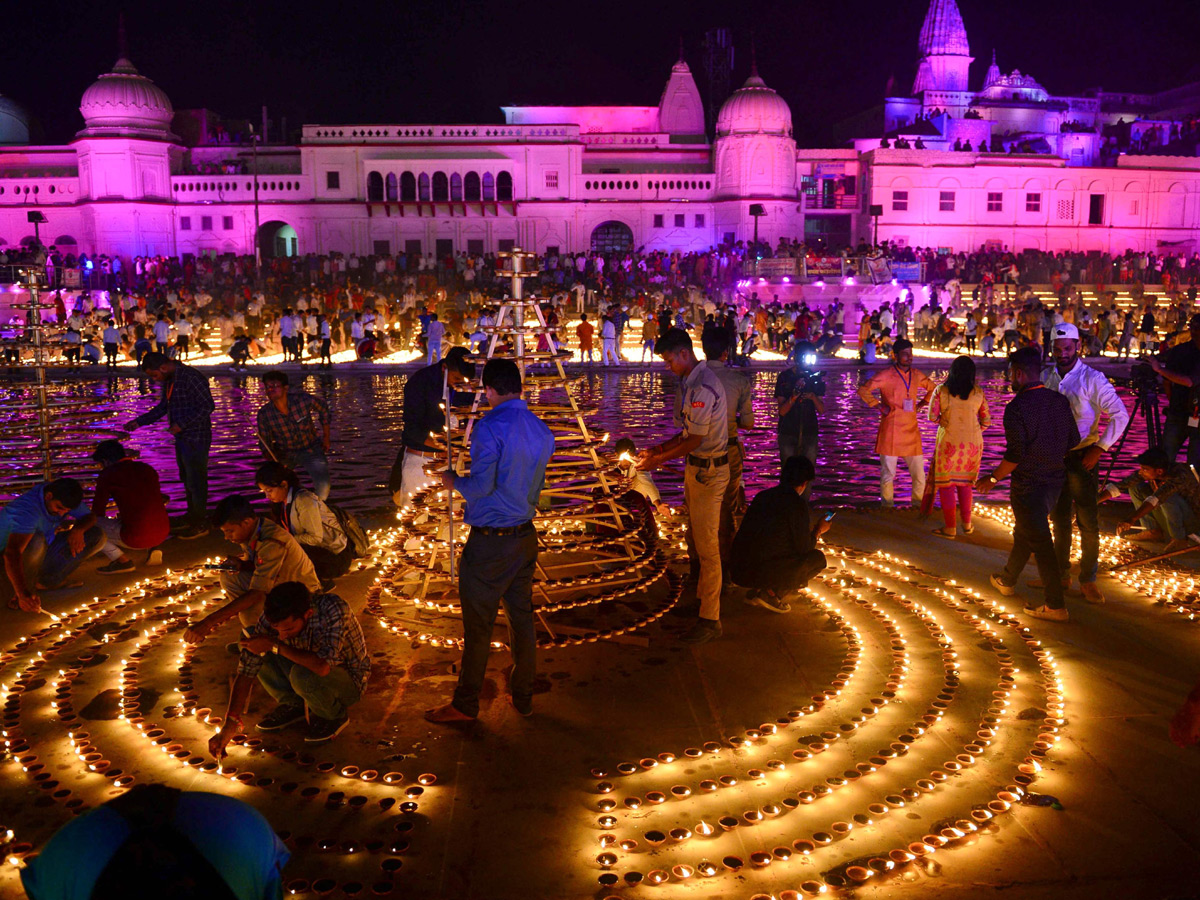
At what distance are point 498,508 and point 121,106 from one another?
52.8 meters

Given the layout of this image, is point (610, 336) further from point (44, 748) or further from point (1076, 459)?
point (44, 748)

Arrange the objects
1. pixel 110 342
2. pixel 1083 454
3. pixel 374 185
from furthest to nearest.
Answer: pixel 374 185 < pixel 110 342 < pixel 1083 454

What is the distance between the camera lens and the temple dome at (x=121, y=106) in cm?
4928

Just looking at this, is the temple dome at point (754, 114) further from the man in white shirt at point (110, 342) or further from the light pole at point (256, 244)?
the man in white shirt at point (110, 342)

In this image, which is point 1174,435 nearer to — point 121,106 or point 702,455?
point 702,455

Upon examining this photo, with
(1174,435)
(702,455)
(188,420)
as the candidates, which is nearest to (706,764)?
(702,455)

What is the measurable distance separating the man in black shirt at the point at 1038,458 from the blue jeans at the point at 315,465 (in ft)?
17.9

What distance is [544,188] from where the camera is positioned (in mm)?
49281

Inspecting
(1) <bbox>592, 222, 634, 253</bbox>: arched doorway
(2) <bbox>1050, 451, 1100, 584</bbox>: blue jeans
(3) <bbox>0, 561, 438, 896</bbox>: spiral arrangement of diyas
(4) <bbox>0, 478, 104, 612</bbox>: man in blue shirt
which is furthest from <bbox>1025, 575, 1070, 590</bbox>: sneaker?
(1) <bbox>592, 222, 634, 253</bbox>: arched doorway

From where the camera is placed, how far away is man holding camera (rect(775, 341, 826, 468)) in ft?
30.8

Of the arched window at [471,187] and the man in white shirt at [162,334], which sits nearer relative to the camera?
the man in white shirt at [162,334]

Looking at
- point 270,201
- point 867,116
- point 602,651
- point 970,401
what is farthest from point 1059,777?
point 867,116

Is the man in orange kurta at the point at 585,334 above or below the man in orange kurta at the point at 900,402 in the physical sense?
above

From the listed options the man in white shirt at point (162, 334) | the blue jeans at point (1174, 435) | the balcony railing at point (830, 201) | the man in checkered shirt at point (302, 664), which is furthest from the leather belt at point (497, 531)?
the balcony railing at point (830, 201)
